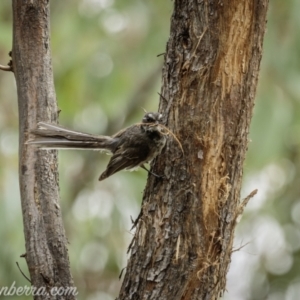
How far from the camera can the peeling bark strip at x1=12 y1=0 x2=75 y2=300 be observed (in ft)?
9.83

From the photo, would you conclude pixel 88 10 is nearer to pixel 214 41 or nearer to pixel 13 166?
pixel 13 166

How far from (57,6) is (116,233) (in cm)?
294

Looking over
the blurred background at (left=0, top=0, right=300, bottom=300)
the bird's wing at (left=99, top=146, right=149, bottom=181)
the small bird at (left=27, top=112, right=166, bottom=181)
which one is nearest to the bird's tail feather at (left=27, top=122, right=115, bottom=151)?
the small bird at (left=27, top=112, right=166, bottom=181)

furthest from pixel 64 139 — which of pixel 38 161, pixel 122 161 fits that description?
pixel 122 161

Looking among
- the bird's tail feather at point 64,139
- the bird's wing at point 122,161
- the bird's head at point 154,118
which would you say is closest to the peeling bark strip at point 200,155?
the bird's head at point 154,118

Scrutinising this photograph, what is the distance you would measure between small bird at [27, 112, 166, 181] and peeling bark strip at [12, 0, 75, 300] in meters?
0.07

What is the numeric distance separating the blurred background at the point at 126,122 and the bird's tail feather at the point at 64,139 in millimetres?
2978

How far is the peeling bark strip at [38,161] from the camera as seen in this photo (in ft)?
9.83

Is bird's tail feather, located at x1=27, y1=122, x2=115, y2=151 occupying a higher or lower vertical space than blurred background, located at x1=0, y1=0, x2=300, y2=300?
lower

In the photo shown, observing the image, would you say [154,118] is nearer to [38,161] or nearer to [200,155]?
[200,155]

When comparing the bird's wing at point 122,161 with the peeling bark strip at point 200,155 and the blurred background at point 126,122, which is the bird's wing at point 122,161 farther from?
the blurred background at point 126,122

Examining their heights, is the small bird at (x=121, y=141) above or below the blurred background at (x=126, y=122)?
below

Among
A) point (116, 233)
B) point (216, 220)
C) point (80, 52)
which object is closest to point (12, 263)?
point (116, 233)

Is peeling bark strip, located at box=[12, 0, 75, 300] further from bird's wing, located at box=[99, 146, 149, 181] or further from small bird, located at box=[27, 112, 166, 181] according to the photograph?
bird's wing, located at box=[99, 146, 149, 181]
